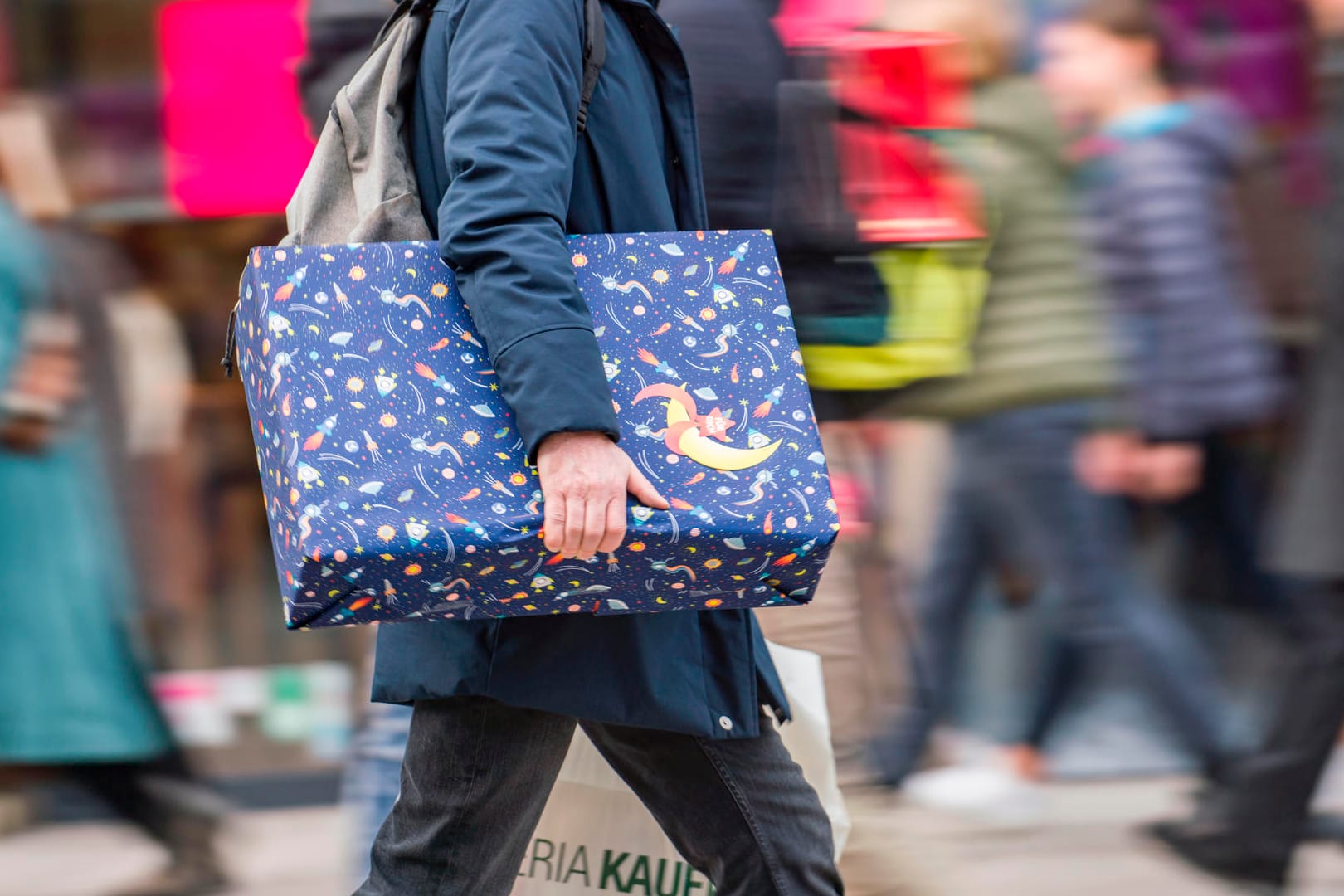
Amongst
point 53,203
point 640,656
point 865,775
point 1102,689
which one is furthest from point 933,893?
point 53,203

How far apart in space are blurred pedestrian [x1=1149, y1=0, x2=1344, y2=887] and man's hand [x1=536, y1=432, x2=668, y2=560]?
219 cm

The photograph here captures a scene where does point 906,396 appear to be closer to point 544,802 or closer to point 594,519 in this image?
point 544,802

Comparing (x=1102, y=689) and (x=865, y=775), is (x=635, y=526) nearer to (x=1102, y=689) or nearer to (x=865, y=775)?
(x=865, y=775)

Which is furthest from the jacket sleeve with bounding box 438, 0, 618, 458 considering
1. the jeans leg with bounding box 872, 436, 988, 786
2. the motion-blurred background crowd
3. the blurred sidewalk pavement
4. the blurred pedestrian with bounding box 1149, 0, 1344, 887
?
the jeans leg with bounding box 872, 436, 988, 786

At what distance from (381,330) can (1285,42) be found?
4262 millimetres

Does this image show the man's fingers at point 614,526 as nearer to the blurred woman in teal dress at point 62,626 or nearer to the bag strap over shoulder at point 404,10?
the bag strap over shoulder at point 404,10

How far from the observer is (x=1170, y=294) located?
4520 mm

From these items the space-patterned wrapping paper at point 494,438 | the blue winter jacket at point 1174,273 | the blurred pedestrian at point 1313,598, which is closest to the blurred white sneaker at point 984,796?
the blurred pedestrian at point 1313,598

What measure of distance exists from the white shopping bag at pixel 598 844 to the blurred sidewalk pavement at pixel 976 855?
1.07m

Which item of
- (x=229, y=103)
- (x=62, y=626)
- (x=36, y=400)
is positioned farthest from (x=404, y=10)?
(x=229, y=103)

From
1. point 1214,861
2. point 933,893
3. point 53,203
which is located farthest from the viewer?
point 53,203

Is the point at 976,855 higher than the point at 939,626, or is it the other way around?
the point at 939,626

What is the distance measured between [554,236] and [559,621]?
1.61ft

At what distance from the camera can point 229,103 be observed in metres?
5.22
